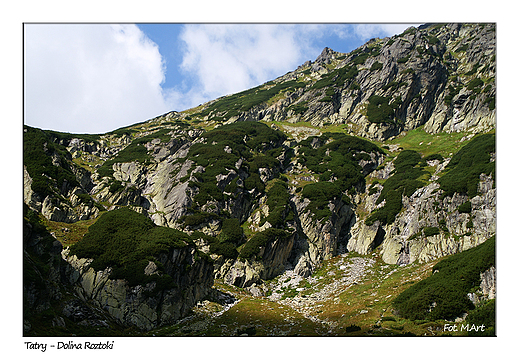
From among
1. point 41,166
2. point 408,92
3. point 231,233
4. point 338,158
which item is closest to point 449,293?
point 231,233

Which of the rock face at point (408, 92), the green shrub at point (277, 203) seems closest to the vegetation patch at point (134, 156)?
the green shrub at point (277, 203)

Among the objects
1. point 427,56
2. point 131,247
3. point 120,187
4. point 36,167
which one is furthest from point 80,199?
point 427,56

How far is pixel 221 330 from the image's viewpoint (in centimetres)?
2531

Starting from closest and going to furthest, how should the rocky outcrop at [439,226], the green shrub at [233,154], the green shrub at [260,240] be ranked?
the rocky outcrop at [439,226]
the green shrub at [260,240]
the green shrub at [233,154]

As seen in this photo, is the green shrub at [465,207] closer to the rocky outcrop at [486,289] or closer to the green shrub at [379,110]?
the rocky outcrop at [486,289]

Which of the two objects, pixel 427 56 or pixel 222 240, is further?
pixel 427 56

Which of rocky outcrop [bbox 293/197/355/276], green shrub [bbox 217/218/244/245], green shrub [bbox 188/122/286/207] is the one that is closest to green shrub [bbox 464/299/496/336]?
rocky outcrop [bbox 293/197/355/276]

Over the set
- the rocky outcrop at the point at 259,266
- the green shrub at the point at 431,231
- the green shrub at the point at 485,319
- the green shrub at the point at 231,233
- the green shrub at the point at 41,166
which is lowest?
the rocky outcrop at the point at 259,266

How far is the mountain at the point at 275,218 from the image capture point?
79.7 ft

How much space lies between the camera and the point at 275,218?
47875mm

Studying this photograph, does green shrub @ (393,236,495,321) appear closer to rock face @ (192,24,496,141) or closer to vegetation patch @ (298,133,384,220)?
vegetation patch @ (298,133,384,220)

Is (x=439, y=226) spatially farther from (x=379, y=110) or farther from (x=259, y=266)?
(x=379, y=110)

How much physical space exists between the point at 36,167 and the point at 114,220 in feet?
56.6

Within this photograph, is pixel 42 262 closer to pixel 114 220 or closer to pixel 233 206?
pixel 114 220
